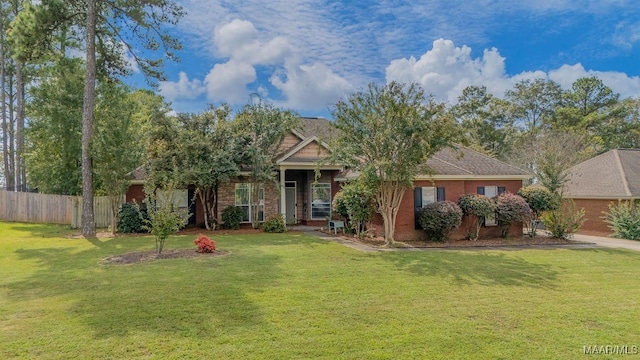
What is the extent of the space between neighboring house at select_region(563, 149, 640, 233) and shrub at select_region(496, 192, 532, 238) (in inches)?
245

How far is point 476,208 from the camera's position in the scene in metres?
14.4

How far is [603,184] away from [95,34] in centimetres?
2739

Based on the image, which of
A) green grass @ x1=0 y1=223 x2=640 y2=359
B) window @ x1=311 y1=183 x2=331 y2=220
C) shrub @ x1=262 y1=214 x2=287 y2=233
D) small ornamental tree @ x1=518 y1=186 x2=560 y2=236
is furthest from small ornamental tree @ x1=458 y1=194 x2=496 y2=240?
shrub @ x1=262 y1=214 x2=287 y2=233

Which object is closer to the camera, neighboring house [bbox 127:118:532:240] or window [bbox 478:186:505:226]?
neighboring house [bbox 127:118:532:240]

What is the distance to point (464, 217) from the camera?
1531cm

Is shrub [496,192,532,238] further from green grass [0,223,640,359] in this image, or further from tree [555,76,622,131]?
tree [555,76,622,131]

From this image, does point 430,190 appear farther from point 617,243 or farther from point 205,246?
point 205,246

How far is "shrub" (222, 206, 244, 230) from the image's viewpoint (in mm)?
18172

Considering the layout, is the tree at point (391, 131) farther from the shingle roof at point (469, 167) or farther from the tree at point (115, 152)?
the tree at point (115, 152)

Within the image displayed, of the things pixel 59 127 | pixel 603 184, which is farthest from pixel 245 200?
pixel 603 184

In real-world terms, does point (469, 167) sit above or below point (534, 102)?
below

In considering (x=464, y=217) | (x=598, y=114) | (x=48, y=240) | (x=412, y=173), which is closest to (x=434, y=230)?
(x=464, y=217)

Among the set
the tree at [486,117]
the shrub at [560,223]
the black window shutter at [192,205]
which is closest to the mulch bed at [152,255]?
the black window shutter at [192,205]

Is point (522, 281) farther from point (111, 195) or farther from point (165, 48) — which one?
point (165, 48)
